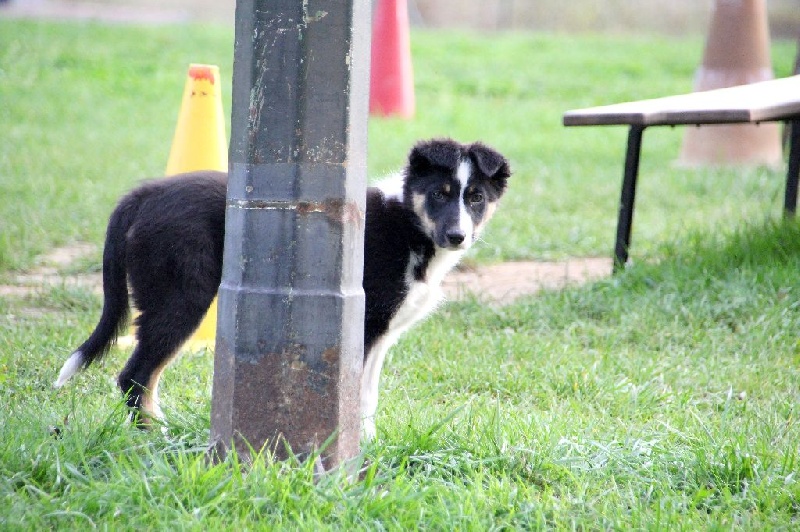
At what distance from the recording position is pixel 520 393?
394 centimetres

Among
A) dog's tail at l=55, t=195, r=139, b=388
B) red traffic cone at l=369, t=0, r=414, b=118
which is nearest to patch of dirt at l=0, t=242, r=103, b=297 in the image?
dog's tail at l=55, t=195, r=139, b=388

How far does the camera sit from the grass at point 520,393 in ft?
8.26

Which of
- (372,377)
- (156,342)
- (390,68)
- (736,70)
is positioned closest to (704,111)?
(372,377)

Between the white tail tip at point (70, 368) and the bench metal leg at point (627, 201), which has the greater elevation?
the bench metal leg at point (627, 201)

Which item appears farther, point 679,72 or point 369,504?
point 679,72

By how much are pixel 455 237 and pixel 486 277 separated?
7.46ft

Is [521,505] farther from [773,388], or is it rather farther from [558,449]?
[773,388]

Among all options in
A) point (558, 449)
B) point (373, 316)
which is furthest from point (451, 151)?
point (558, 449)

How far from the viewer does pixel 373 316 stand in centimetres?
365

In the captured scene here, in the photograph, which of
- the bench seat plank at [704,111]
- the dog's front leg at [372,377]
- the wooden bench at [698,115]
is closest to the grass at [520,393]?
the dog's front leg at [372,377]

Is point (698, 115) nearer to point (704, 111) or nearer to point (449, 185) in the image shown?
point (704, 111)

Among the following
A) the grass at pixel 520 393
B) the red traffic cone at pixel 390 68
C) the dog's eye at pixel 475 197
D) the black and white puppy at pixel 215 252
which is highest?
the red traffic cone at pixel 390 68

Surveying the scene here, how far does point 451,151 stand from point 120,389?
1601 mm

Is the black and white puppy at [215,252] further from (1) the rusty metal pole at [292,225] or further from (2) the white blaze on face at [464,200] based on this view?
(1) the rusty metal pole at [292,225]
